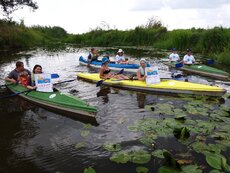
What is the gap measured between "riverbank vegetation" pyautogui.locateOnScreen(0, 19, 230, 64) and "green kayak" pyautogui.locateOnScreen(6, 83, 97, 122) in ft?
36.3

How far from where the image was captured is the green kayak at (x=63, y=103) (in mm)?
7387

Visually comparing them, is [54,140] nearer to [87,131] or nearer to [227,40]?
[87,131]

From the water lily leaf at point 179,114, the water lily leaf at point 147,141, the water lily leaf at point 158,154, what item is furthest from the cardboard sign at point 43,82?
the water lily leaf at point 158,154

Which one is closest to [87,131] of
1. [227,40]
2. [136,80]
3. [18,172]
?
[18,172]

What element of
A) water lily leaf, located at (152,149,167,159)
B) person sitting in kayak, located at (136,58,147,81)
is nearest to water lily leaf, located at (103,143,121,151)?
water lily leaf, located at (152,149,167,159)

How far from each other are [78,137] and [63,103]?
5.60ft

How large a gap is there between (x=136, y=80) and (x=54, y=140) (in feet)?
16.3

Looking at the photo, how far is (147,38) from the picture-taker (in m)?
27.8

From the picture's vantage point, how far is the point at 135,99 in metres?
9.22

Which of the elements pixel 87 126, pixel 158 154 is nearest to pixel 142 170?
pixel 158 154

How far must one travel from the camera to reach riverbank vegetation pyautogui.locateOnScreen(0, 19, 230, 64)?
59.9ft

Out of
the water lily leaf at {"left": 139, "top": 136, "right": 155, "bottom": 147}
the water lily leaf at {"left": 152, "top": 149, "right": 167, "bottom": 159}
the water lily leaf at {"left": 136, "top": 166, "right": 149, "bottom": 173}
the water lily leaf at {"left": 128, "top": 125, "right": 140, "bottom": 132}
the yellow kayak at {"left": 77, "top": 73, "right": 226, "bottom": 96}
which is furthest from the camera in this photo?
the yellow kayak at {"left": 77, "top": 73, "right": 226, "bottom": 96}

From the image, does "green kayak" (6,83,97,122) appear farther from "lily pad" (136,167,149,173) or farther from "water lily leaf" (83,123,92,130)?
"lily pad" (136,167,149,173)

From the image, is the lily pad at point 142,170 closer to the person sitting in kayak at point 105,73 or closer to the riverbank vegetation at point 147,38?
the person sitting in kayak at point 105,73
